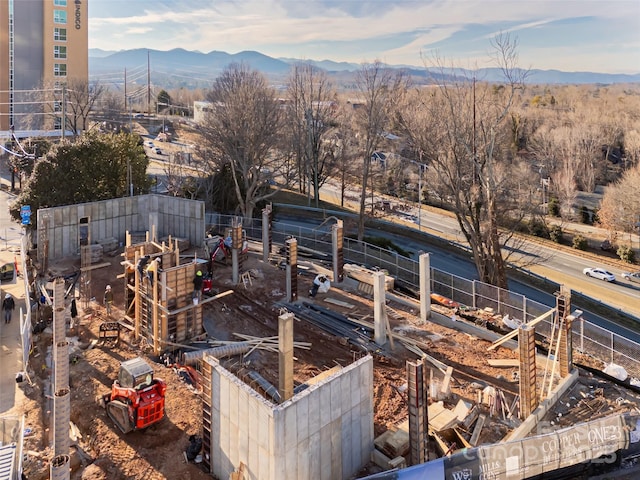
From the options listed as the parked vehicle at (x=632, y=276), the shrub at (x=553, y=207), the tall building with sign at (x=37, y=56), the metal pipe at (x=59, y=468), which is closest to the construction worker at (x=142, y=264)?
the metal pipe at (x=59, y=468)

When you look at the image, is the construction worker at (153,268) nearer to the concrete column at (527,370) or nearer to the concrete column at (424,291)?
the concrete column at (424,291)

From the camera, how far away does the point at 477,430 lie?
42.3ft

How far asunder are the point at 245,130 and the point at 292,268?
18408 millimetres

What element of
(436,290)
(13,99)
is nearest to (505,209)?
(436,290)

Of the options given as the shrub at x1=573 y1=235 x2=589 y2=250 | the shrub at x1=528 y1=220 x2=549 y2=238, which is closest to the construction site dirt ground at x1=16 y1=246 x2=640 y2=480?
the shrub at x1=573 y1=235 x2=589 y2=250

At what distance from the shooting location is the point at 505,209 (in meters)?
38.9

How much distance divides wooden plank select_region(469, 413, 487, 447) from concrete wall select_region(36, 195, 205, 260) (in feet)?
67.4

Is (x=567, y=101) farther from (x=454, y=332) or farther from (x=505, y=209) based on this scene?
(x=454, y=332)

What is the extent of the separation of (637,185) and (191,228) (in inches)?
1718

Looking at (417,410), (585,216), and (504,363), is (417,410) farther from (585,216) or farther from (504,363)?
(585,216)

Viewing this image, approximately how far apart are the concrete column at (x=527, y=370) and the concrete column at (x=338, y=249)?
10.4 meters

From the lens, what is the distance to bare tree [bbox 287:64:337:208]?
48.8 metres

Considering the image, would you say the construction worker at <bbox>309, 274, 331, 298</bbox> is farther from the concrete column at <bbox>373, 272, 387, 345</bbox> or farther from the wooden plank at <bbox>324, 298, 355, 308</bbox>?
the concrete column at <bbox>373, 272, 387, 345</bbox>

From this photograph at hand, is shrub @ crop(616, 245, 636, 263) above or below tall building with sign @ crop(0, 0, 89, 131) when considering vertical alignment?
below
